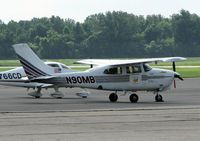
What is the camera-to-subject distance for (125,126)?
19.5m

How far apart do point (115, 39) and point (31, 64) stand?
4520 inches

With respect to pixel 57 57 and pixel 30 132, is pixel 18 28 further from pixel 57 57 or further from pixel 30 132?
pixel 30 132

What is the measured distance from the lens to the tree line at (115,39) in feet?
453

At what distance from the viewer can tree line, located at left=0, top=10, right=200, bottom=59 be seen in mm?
138125

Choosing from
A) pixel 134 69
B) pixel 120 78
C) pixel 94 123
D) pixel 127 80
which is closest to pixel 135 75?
pixel 134 69

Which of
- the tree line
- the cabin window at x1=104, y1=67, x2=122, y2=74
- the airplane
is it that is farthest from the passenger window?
the tree line

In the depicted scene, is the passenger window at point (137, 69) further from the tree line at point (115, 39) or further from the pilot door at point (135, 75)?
the tree line at point (115, 39)

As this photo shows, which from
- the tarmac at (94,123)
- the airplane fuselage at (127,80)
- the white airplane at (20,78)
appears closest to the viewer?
the tarmac at (94,123)

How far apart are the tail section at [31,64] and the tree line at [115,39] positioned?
9910 cm

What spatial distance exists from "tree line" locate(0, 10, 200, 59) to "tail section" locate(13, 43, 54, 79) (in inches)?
3902

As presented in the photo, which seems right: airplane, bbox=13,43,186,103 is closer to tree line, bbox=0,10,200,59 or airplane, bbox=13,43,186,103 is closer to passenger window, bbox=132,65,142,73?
passenger window, bbox=132,65,142,73

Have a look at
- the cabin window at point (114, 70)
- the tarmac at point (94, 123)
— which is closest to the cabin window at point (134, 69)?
the cabin window at point (114, 70)

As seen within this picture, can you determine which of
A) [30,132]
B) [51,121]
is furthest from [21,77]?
[30,132]

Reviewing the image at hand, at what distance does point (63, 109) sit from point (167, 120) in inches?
246
